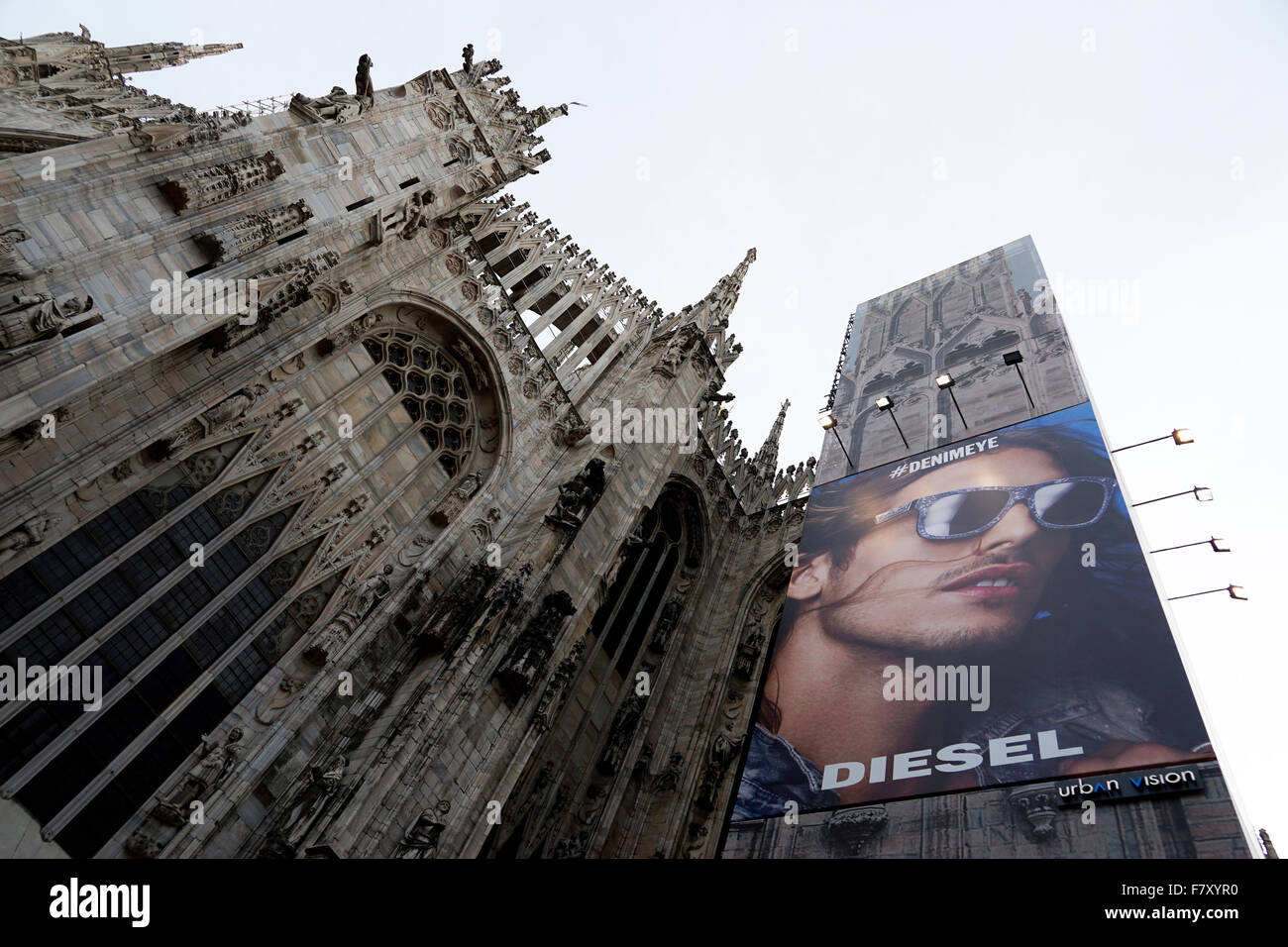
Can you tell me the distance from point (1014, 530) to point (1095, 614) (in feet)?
8.77

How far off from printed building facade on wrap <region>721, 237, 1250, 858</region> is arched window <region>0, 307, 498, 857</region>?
7761 millimetres

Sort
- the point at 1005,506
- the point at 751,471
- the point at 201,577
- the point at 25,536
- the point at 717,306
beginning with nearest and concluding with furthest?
1. the point at 25,536
2. the point at 201,577
3. the point at 1005,506
4. the point at 717,306
5. the point at 751,471

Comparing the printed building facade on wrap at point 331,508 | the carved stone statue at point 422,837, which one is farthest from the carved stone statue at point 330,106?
the carved stone statue at point 422,837

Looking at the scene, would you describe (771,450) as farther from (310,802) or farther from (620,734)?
(310,802)

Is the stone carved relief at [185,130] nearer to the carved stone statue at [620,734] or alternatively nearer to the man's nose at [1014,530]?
the carved stone statue at [620,734]

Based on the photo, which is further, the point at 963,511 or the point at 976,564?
the point at 963,511

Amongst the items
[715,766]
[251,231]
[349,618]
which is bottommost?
[715,766]

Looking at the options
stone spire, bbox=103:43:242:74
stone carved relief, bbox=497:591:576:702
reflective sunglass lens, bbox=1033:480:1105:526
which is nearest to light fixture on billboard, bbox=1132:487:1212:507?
reflective sunglass lens, bbox=1033:480:1105:526

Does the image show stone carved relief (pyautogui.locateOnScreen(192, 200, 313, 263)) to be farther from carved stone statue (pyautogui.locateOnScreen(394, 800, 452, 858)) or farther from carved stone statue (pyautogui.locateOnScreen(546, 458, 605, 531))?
carved stone statue (pyautogui.locateOnScreen(394, 800, 452, 858))

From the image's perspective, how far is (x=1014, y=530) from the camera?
50.5ft

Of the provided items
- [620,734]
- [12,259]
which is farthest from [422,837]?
[12,259]

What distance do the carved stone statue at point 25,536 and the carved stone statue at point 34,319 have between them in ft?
7.84

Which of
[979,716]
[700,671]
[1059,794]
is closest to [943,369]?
[700,671]

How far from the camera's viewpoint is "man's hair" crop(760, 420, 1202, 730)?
11.9m
